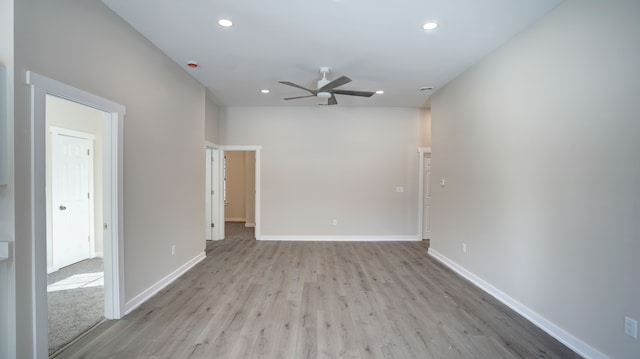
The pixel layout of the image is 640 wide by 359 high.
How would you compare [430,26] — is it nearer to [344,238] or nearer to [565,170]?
[565,170]

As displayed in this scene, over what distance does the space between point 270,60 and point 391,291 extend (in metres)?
3.28

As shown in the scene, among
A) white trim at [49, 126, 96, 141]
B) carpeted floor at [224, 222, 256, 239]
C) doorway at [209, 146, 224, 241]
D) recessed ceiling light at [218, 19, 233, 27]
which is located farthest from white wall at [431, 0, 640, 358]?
white trim at [49, 126, 96, 141]

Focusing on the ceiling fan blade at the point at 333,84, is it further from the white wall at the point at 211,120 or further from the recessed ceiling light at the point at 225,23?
the white wall at the point at 211,120

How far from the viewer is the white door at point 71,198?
3.83 meters

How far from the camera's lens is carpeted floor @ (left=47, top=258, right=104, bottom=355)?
2.35m

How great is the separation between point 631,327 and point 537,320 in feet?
2.66

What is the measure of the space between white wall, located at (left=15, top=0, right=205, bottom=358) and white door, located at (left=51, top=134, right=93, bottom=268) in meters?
1.77

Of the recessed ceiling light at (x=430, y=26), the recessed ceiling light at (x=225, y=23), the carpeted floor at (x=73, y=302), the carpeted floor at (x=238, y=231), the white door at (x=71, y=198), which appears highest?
the recessed ceiling light at (x=225, y=23)

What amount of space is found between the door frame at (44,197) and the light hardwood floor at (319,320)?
0.36 m

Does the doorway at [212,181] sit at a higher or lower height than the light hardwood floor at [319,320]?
higher

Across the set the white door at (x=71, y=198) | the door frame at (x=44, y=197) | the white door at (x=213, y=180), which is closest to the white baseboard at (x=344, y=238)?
the white door at (x=213, y=180)

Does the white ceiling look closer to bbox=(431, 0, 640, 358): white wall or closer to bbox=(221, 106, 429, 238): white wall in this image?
bbox=(431, 0, 640, 358): white wall

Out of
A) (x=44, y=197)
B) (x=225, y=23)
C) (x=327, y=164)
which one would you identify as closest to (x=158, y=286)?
(x=44, y=197)

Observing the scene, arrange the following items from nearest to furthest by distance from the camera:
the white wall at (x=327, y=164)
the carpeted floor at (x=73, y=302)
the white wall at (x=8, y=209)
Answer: the white wall at (x=8, y=209) < the carpeted floor at (x=73, y=302) < the white wall at (x=327, y=164)
